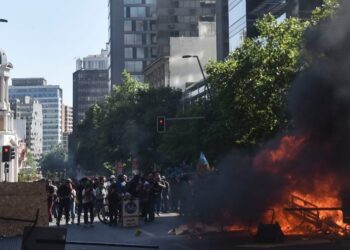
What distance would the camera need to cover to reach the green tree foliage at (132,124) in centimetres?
6075

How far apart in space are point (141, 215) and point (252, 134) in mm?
9935

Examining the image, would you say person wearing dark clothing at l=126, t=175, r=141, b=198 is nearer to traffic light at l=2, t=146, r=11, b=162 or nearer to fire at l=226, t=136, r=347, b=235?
fire at l=226, t=136, r=347, b=235

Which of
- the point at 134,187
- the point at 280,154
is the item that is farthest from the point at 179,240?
the point at 134,187

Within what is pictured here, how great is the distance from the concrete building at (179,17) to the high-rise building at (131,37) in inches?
619

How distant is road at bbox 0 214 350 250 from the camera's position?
1335 centimetres

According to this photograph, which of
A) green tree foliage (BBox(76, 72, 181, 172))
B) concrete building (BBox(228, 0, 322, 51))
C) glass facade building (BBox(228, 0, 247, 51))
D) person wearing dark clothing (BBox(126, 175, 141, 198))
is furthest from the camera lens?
glass facade building (BBox(228, 0, 247, 51))

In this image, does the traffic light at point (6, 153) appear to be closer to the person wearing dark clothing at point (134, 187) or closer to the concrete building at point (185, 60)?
the person wearing dark clothing at point (134, 187)

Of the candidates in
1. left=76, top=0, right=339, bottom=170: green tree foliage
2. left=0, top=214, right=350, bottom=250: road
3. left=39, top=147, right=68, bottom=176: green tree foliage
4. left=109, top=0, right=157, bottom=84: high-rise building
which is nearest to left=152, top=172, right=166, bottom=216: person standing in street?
left=0, top=214, right=350, bottom=250: road

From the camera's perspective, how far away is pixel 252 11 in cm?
6347

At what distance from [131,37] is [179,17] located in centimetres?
2079

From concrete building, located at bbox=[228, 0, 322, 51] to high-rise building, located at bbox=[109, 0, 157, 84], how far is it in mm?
60624

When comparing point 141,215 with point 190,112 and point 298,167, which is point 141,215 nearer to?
point 298,167

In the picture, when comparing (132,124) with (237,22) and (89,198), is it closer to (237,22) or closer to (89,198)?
→ (237,22)

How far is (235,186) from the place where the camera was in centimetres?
1580
